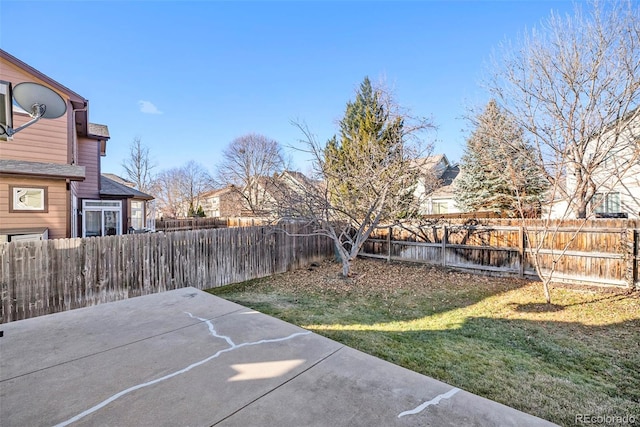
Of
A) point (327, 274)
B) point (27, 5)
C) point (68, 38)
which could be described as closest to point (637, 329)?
point (327, 274)

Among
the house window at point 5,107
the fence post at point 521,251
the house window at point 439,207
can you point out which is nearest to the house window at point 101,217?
the house window at point 5,107

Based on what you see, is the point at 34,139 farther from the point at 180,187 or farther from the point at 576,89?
the point at 180,187

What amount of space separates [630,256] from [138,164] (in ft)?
102

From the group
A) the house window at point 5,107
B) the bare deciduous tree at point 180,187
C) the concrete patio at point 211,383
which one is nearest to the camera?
the concrete patio at point 211,383

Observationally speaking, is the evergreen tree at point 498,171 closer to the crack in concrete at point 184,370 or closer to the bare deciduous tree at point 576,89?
the bare deciduous tree at point 576,89

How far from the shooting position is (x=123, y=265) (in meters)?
5.54

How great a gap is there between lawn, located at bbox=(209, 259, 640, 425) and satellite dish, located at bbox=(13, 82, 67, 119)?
393cm

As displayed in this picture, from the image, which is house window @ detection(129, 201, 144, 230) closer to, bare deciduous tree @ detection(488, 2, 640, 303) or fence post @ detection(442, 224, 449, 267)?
fence post @ detection(442, 224, 449, 267)

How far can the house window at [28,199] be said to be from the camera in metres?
7.49

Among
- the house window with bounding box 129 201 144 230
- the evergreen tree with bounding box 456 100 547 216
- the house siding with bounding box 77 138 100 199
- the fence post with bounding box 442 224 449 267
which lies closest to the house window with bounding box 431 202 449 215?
the evergreen tree with bounding box 456 100 547 216

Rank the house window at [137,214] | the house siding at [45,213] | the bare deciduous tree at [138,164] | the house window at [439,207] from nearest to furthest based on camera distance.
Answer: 1. the house siding at [45,213]
2. the house window at [137,214]
3. the house window at [439,207]
4. the bare deciduous tree at [138,164]

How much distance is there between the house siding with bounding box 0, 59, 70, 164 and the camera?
7566 millimetres

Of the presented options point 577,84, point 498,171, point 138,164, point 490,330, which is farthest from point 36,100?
point 138,164

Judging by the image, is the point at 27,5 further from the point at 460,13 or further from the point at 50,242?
the point at 460,13
